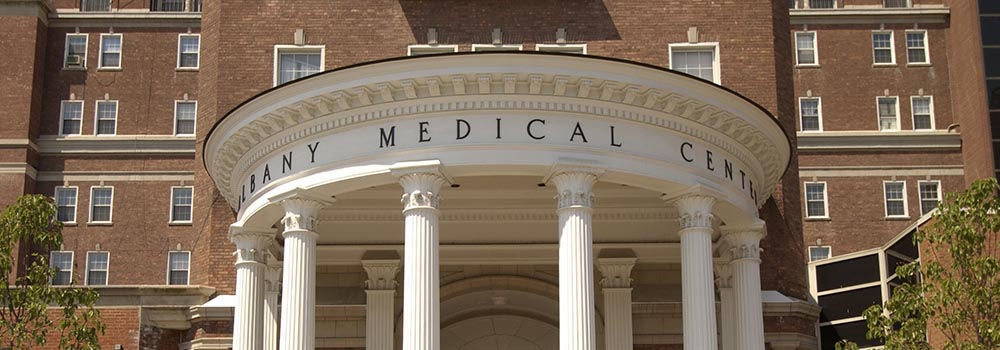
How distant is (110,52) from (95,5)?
271 cm

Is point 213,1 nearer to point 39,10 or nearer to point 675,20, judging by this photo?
point 675,20

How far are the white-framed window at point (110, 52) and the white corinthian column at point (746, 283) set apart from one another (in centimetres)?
Result: 4096

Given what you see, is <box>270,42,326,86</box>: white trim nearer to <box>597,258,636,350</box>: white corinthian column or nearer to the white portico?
the white portico

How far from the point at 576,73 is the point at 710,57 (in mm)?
11061

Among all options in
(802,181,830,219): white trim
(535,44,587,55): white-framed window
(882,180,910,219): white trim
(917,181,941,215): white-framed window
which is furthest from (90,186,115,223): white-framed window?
(917,181,941,215): white-framed window

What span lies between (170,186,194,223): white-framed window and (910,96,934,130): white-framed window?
3218 centimetres

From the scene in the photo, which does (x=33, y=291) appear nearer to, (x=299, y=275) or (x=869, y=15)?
(x=299, y=275)

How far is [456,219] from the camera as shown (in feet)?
118

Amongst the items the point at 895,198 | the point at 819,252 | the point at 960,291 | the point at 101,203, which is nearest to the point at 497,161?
the point at 960,291

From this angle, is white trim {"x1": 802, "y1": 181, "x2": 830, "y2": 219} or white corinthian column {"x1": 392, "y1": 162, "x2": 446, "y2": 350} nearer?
white corinthian column {"x1": 392, "y1": 162, "x2": 446, "y2": 350}

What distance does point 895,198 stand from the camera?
210ft

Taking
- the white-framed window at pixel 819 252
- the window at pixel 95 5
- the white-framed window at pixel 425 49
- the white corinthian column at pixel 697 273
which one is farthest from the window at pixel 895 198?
the window at pixel 95 5

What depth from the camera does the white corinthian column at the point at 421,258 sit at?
90.7 ft

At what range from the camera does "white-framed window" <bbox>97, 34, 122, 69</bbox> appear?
66.5 meters
